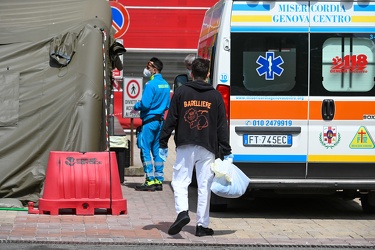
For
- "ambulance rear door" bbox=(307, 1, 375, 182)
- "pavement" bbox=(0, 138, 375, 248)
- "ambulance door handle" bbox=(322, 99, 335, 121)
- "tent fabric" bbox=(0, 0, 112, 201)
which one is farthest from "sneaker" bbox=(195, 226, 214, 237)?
"tent fabric" bbox=(0, 0, 112, 201)

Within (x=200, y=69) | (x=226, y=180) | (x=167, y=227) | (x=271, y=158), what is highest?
(x=200, y=69)

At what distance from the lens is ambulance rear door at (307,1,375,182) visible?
11.5 metres

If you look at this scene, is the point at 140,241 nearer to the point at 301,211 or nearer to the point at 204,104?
the point at 204,104

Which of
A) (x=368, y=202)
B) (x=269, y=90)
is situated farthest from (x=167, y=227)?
(x=368, y=202)

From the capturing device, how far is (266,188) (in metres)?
11.5

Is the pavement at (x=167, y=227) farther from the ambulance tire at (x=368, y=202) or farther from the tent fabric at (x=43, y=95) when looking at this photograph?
the tent fabric at (x=43, y=95)

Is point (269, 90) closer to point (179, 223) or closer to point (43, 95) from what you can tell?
point (179, 223)

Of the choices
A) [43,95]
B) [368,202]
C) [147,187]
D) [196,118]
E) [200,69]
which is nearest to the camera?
[196,118]

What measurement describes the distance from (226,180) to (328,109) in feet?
6.31

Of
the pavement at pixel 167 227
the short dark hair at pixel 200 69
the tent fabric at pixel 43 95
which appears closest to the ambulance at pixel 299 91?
the pavement at pixel 167 227

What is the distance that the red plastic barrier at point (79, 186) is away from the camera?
37.2ft

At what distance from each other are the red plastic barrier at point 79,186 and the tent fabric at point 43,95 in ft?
2.75

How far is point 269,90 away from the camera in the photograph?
11.5m

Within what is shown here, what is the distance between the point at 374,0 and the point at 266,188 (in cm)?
247
